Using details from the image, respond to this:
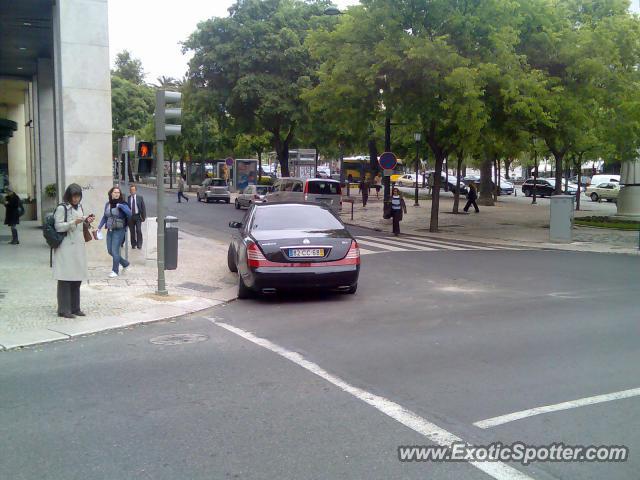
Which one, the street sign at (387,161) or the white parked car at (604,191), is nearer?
the street sign at (387,161)

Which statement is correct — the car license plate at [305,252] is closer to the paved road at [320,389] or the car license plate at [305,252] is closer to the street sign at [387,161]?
the paved road at [320,389]

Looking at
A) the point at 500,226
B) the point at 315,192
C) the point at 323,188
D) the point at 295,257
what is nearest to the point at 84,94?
the point at 295,257

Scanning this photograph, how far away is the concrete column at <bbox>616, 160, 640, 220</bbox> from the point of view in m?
26.8

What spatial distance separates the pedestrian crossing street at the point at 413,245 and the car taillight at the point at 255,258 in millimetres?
7461

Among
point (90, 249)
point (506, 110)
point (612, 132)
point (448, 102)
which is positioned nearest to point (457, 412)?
point (90, 249)

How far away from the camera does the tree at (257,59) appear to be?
3609 cm

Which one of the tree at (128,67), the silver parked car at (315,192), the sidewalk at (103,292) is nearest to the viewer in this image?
the sidewalk at (103,292)

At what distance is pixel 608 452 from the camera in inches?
176

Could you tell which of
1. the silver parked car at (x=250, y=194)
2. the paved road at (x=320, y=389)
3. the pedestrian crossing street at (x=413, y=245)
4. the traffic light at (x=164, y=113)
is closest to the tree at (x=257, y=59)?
the silver parked car at (x=250, y=194)

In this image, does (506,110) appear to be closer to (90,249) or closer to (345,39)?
(345,39)

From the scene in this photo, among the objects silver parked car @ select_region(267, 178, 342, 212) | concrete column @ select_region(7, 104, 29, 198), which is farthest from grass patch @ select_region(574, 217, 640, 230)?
concrete column @ select_region(7, 104, 29, 198)

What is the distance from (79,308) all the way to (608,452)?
7.07 metres

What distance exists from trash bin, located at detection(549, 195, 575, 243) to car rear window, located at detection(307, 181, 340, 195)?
35.0 feet

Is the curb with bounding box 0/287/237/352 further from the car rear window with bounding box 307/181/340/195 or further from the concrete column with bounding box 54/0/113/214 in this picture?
the car rear window with bounding box 307/181/340/195
